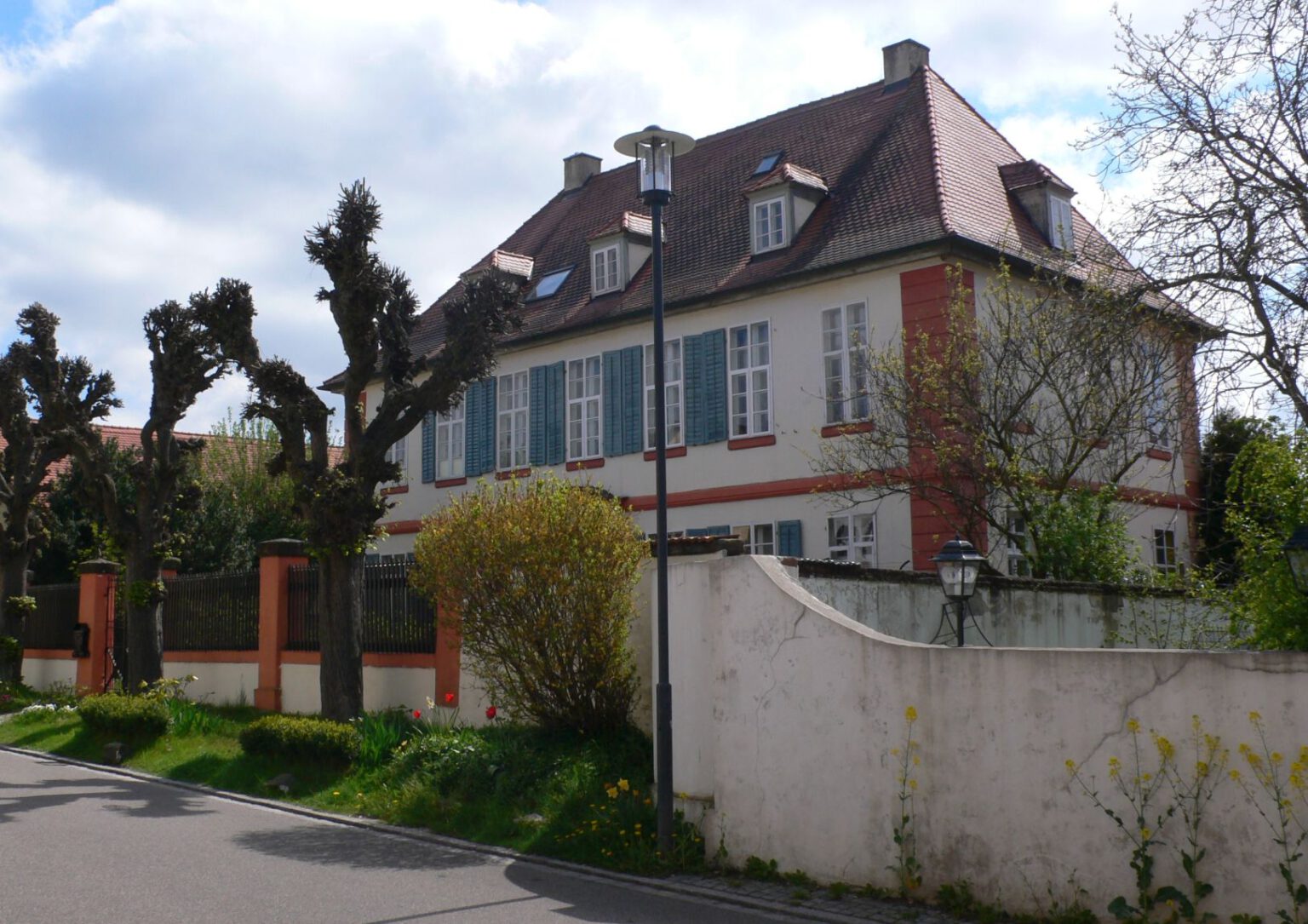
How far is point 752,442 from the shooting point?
73.4ft

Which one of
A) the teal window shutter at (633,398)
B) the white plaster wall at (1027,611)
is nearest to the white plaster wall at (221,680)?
the teal window shutter at (633,398)

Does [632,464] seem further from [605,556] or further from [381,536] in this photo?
[605,556]

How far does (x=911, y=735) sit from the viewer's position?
869cm

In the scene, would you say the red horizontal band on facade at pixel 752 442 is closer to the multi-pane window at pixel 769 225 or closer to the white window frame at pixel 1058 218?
the multi-pane window at pixel 769 225

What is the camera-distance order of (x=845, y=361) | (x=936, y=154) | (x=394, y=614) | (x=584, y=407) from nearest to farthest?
(x=394, y=614), (x=845, y=361), (x=936, y=154), (x=584, y=407)

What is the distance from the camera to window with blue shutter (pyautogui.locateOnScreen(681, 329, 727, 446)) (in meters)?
22.9

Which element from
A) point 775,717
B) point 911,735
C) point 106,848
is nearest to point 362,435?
point 106,848

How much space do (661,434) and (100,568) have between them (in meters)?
17.8

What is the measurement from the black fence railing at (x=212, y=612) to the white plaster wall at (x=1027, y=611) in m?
11.2

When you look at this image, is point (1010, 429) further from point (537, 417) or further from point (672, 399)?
point (537, 417)

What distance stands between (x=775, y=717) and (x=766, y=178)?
15648 millimetres

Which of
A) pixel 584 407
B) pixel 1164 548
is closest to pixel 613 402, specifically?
pixel 584 407

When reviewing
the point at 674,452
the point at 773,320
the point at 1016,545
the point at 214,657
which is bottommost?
the point at 214,657

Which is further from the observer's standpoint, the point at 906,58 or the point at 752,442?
the point at 906,58
